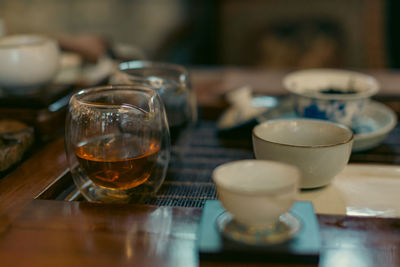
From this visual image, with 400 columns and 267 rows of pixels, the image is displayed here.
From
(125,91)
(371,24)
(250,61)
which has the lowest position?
(250,61)

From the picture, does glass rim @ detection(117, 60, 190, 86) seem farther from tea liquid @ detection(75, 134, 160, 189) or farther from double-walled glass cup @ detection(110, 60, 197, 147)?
tea liquid @ detection(75, 134, 160, 189)

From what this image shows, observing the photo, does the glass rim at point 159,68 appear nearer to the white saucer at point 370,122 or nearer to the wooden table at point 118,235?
the white saucer at point 370,122

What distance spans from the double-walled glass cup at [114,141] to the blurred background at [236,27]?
199 cm

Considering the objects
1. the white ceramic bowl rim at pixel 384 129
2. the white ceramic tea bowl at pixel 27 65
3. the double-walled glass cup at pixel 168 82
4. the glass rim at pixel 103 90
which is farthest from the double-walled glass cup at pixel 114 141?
the white ceramic bowl rim at pixel 384 129

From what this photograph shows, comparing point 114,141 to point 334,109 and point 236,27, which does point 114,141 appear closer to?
point 334,109

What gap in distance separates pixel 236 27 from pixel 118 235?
2.63 m

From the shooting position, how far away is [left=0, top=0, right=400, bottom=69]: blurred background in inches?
113

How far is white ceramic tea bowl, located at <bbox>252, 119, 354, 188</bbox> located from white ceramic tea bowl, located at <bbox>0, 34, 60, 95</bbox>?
51cm

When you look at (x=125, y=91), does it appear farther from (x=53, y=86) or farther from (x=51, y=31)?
(x=51, y=31)

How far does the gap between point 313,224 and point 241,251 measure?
11 centimetres

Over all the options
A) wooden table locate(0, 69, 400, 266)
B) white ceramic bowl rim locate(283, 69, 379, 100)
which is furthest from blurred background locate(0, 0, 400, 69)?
wooden table locate(0, 69, 400, 266)

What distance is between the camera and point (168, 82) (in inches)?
35.3

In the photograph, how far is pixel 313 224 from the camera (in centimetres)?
55

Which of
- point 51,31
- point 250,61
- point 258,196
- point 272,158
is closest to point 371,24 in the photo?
point 250,61
